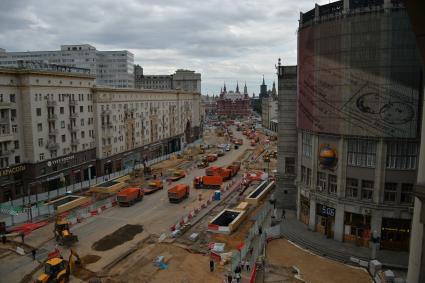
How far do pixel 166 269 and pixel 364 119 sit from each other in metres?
24.5

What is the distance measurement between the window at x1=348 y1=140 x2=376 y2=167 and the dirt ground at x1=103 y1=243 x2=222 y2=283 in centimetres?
1762

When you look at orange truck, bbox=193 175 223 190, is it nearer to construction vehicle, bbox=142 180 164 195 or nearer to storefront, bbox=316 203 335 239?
construction vehicle, bbox=142 180 164 195

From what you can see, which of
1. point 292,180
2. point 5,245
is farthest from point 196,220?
point 5,245

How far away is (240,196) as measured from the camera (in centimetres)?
6322

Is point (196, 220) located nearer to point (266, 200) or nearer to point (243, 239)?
point (243, 239)

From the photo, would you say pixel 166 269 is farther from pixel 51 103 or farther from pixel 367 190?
pixel 51 103

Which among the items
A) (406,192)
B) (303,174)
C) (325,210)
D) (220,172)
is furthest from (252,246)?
(220,172)

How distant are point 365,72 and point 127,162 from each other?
66011 mm

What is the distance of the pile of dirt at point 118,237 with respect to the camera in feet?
132

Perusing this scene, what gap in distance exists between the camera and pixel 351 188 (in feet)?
124

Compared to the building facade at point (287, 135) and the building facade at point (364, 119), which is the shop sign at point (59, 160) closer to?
the building facade at point (287, 135)

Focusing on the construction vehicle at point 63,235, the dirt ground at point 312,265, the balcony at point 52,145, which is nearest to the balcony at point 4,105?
the balcony at point 52,145

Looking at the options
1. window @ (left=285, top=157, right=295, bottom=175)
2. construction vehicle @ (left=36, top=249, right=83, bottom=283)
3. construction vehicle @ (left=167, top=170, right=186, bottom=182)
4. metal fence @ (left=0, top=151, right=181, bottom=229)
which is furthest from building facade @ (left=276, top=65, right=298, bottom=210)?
metal fence @ (left=0, top=151, right=181, bottom=229)

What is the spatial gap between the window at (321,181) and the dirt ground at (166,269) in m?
14.6
